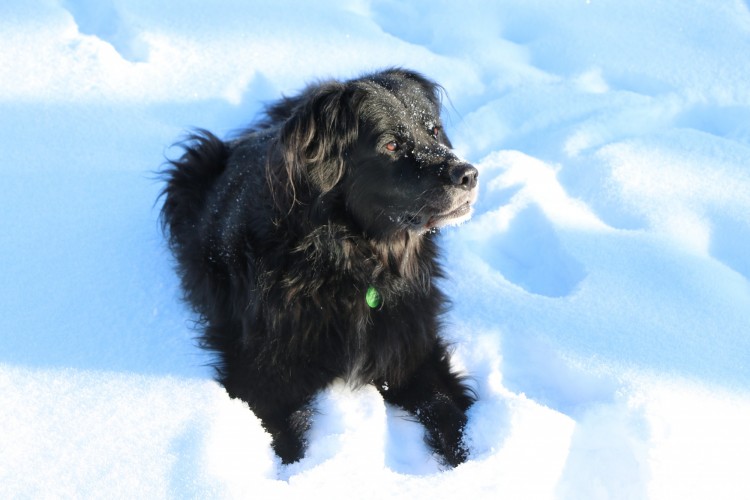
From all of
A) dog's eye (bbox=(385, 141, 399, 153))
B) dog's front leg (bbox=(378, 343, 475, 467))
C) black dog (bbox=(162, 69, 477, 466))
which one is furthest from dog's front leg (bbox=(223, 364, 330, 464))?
dog's eye (bbox=(385, 141, 399, 153))

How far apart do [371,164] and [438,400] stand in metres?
1.15

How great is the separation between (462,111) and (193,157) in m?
2.15

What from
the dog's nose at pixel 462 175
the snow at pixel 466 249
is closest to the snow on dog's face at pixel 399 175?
the dog's nose at pixel 462 175

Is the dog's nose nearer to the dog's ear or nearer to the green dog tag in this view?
the dog's ear

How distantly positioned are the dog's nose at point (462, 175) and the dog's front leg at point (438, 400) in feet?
3.01

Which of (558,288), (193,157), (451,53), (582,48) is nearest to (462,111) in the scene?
(451,53)

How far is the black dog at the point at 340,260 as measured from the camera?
9.36ft

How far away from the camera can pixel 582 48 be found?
553cm

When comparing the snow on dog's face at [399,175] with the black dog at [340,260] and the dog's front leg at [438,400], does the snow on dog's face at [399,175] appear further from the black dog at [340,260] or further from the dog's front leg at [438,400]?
the dog's front leg at [438,400]

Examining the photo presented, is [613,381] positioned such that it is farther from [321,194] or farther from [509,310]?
[321,194]

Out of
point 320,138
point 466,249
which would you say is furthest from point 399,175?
point 466,249

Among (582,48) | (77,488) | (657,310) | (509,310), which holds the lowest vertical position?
(77,488)

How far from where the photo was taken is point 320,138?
112 inches

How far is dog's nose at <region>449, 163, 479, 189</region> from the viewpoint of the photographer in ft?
9.12
